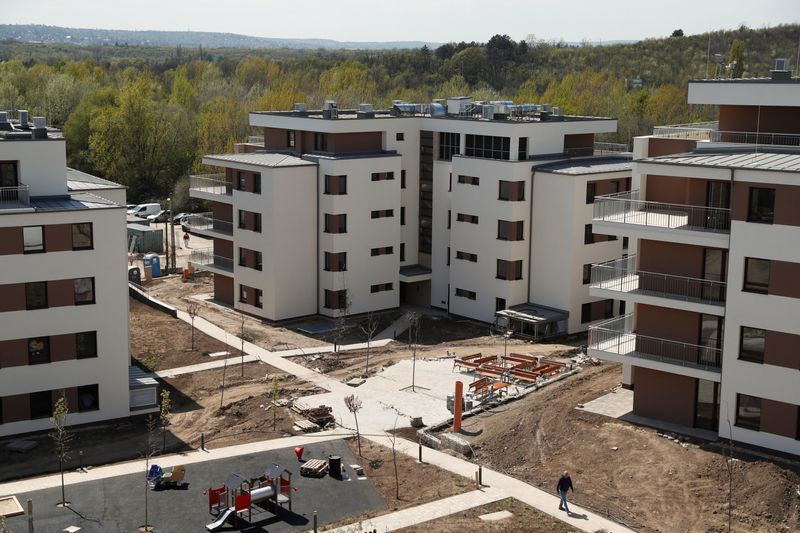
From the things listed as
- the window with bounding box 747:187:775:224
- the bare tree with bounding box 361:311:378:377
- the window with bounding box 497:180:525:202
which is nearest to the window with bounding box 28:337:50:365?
the bare tree with bounding box 361:311:378:377

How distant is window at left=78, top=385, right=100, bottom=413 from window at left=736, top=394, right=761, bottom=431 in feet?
85.3

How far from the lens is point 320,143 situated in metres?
61.5

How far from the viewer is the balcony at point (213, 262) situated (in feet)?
206

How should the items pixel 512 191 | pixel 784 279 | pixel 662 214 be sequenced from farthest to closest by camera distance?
pixel 512 191 → pixel 662 214 → pixel 784 279

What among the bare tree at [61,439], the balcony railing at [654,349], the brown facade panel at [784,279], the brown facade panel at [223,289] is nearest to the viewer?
→ the bare tree at [61,439]

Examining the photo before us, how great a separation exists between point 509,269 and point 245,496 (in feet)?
96.5

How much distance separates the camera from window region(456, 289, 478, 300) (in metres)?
60.2

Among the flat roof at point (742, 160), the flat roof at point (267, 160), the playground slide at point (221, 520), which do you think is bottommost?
the playground slide at point (221, 520)

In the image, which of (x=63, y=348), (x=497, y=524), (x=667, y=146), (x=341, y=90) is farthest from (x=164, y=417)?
(x=341, y=90)

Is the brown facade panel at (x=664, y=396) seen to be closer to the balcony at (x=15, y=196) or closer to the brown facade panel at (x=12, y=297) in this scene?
the brown facade panel at (x=12, y=297)

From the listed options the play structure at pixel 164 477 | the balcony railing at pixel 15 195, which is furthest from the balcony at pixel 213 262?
the play structure at pixel 164 477

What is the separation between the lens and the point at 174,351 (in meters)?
52.7

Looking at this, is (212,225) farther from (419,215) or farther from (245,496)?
(245,496)

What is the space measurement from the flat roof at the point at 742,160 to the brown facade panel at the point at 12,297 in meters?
25.4
